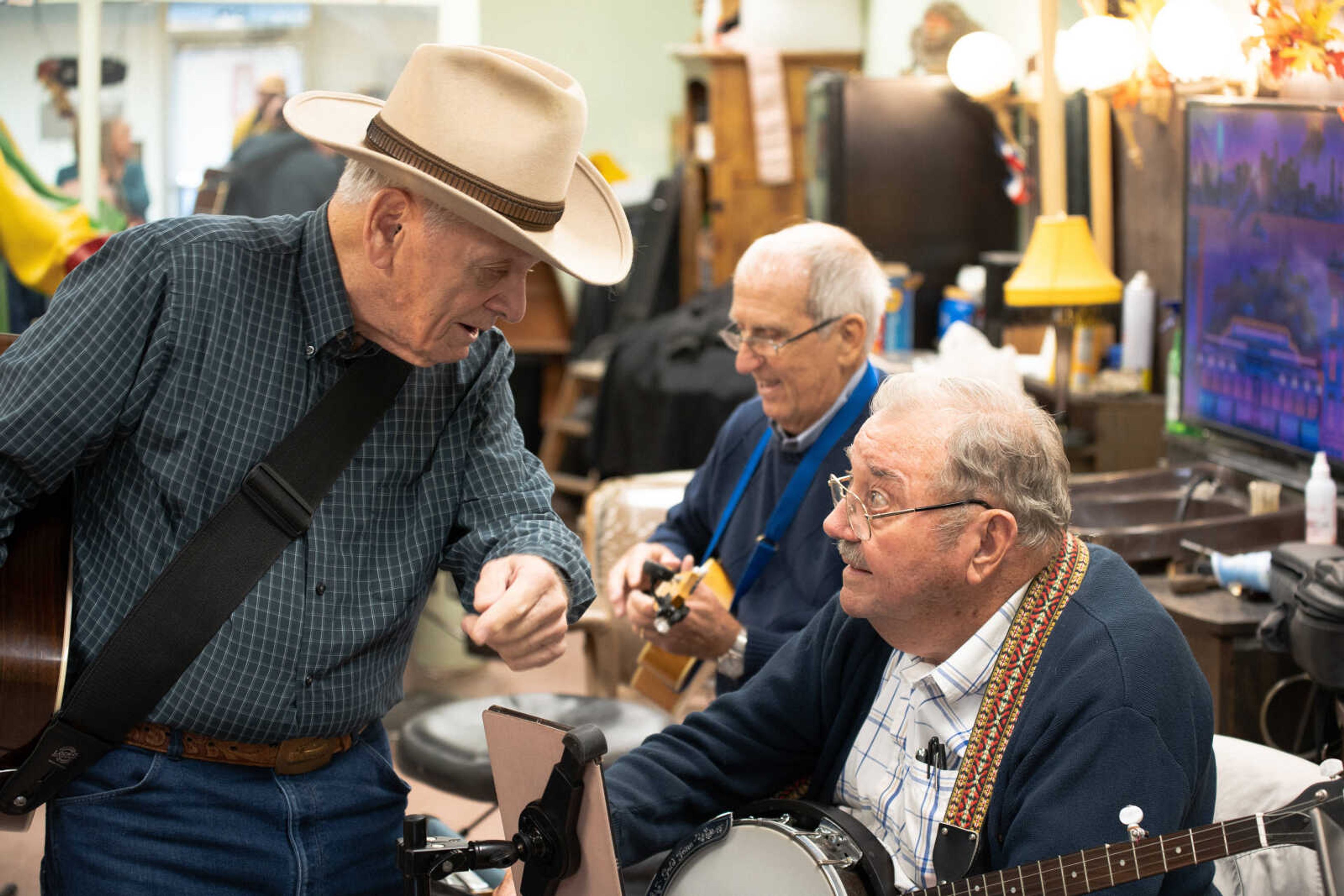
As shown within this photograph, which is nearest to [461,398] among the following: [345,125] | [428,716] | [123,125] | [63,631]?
[345,125]

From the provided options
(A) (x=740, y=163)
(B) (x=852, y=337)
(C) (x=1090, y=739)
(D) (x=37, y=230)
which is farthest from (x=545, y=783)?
(A) (x=740, y=163)

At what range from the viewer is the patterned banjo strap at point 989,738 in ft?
5.92

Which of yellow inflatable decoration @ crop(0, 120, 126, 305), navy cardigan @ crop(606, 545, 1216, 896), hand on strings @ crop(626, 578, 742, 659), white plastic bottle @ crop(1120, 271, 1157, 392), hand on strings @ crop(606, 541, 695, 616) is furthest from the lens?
yellow inflatable decoration @ crop(0, 120, 126, 305)

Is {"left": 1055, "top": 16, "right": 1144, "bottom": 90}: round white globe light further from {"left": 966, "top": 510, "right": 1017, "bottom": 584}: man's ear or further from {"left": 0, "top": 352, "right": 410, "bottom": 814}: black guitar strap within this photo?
{"left": 0, "top": 352, "right": 410, "bottom": 814}: black guitar strap

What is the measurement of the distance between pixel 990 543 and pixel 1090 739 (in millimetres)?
302

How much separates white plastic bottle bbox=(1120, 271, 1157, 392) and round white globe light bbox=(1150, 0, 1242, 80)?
2.87 ft

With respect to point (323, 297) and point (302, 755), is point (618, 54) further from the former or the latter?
point (302, 755)

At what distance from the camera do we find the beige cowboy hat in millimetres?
1807

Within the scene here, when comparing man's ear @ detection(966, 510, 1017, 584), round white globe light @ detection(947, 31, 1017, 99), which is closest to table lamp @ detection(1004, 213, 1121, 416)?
round white globe light @ detection(947, 31, 1017, 99)

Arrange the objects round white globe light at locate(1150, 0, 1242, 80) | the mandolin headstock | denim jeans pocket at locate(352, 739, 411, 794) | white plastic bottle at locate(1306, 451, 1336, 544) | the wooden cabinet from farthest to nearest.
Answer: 1. the wooden cabinet
2. round white globe light at locate(1150, 0, 1242, 80)
3. white plastic bottle at locate(1306, 451, 1336, 544)
4. denim jeans pocket at locate(352, 739, 411, 794)
5. the mandolin headstock

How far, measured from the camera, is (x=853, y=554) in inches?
77.4

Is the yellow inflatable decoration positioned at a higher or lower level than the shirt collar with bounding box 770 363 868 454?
higher

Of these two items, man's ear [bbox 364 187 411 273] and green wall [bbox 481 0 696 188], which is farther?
green wall [bbox 481 0 696 188]

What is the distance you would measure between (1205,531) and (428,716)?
188cm
